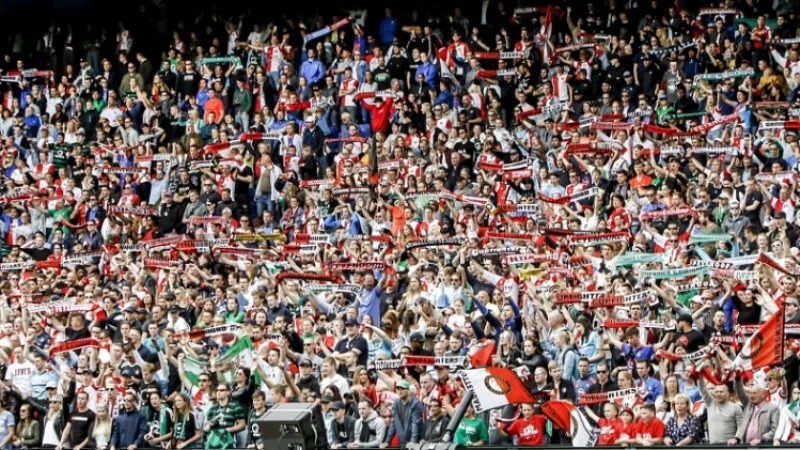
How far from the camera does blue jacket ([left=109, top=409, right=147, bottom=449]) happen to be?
822 inches

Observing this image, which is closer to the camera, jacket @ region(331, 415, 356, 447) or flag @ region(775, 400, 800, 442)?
flag @ region(775, 400, 800, 442)

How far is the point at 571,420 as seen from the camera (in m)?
18.9

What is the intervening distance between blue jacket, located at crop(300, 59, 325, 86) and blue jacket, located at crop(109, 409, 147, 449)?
31.2ft

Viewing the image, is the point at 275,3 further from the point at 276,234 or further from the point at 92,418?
the point at 92,418

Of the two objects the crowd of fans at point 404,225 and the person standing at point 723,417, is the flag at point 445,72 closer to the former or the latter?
the crowd of fans at point 404,225

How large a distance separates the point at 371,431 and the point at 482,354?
61.5 inches

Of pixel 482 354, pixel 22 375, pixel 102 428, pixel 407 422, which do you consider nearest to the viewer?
pixel 407 422

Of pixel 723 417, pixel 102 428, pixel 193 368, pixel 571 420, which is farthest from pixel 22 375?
pixel 723 417

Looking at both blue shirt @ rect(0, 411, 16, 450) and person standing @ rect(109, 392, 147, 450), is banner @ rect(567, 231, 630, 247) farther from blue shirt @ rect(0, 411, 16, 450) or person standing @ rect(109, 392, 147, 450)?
blue shirt @ rect(0, 411, 16, 450)

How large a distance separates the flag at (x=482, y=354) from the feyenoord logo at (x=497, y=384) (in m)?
1.39

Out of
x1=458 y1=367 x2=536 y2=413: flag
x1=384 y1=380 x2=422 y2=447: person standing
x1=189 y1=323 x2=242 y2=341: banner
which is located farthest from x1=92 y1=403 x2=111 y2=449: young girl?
x1=458 y1=367 x2=536 y2=413: flag

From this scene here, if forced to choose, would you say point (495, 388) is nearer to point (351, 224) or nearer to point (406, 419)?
point (406, 419)

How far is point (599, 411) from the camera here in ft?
62.5

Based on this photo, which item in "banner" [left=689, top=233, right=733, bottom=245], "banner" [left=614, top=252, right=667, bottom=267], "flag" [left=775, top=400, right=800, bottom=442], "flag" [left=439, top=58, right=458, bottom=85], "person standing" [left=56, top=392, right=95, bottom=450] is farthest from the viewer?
"flag" [left=439, top=58, right=458, bottom=85]
